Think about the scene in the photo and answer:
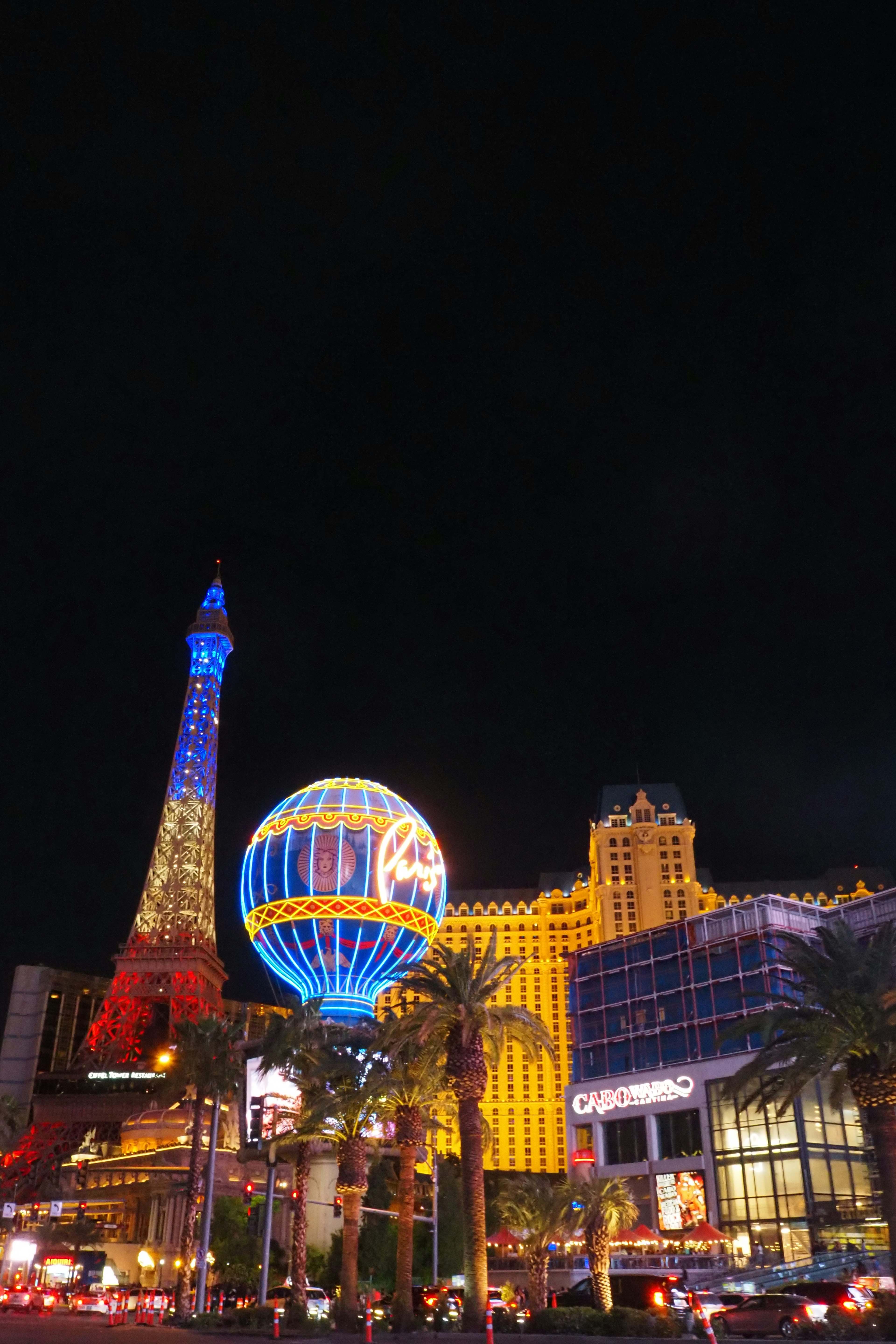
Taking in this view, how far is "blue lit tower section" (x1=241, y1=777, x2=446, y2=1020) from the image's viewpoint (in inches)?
2603

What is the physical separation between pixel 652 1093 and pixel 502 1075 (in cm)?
8203

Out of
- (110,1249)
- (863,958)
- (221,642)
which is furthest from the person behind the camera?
(221,642)

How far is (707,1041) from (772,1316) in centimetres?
3873

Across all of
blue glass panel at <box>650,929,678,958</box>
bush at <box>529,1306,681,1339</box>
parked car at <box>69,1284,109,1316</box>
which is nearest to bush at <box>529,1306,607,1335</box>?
bush at <box>529,1306,681,1339</box>

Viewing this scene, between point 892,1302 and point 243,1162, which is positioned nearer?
point 892,1302

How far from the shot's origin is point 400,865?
68750mm

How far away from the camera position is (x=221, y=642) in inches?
4766

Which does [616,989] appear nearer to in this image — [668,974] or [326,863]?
[668,974]

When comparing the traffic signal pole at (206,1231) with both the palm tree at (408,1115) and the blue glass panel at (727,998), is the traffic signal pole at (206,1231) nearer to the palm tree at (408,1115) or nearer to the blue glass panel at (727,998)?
the palm tree at (408,1115)

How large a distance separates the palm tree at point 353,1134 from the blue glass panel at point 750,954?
1277 inches

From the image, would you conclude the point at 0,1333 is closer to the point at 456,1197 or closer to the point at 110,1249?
the point at 456,1197

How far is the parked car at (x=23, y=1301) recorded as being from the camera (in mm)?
50062

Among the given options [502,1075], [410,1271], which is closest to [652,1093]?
[410,1271]

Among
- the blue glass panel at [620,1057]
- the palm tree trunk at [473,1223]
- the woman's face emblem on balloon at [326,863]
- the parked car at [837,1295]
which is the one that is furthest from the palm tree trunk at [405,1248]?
the blue glass panel at [620,1057]
